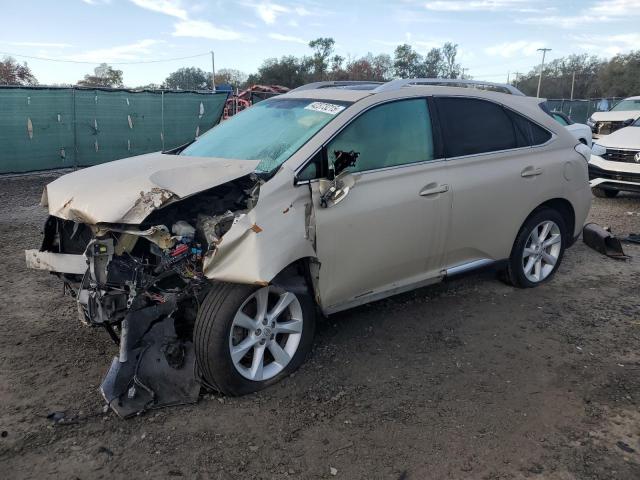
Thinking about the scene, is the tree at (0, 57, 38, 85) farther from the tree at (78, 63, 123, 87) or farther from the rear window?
the rear window

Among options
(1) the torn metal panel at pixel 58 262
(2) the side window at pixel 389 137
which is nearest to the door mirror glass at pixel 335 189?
(2) the side window at pixel 389 137

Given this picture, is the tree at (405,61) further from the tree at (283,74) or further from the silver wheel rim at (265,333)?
the silver wheel rim at (265,333)

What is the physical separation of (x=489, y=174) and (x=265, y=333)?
7.57 ft

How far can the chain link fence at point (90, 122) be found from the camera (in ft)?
35.7

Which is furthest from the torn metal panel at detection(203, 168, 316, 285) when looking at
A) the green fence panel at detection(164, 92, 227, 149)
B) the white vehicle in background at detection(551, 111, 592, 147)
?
the white vehicle in background at detection(551, 111, 592, 147)

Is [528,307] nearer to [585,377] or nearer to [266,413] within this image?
[585,377]

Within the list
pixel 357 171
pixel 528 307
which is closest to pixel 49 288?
pixel 357 171

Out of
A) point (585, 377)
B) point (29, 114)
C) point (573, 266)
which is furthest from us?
point (29, 114)

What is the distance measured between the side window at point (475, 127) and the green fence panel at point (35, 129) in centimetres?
993

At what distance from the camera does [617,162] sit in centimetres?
909

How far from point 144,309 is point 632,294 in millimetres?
4399

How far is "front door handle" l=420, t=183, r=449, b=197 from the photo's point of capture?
3844 millimetres

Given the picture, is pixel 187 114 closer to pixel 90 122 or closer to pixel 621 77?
pixel 90 122

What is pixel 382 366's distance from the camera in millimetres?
3594
